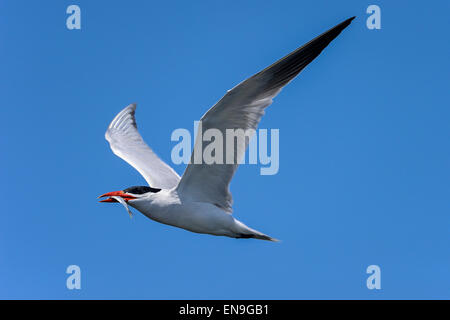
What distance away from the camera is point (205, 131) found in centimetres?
723

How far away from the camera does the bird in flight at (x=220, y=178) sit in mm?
7105

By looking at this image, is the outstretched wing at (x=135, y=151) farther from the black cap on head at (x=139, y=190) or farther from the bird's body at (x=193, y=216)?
the bird's body at (x=193, y=216)

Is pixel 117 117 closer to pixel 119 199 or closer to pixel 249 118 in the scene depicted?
pixel 119 199

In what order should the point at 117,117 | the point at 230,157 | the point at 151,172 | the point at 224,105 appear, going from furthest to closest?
the point at 117,117 < the point at 151,172 < the point at 230,157 < the point at 224,105

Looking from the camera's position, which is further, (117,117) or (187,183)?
(117,117)

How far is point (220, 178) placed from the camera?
7.84 meters

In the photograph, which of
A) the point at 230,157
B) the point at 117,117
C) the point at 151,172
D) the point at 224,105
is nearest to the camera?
the point at 224,105

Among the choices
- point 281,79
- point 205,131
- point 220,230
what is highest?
point 281,79

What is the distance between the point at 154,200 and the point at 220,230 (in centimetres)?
106

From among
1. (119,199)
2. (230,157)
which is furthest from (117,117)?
(230,157)

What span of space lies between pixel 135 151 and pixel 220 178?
3.22 meters

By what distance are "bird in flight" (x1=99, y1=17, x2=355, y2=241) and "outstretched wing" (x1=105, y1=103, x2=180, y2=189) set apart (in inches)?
7.0

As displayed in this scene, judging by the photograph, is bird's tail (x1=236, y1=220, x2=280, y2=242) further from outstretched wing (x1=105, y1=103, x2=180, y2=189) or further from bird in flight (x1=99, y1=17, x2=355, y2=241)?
outstretched wing (x1=105, y1=103, x2=180, y2=189)

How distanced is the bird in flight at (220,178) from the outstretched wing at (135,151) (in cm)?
18
